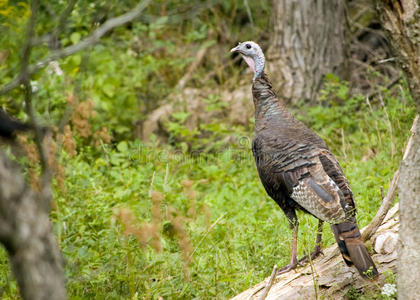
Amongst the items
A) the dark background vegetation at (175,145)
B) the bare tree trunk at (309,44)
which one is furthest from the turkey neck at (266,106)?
the bare tree trunk at (309,44)

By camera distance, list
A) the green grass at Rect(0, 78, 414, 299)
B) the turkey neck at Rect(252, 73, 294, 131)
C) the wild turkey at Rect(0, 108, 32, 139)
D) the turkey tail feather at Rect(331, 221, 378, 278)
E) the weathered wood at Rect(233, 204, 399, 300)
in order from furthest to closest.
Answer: the turkey neck at Rect(252, 73, 294, 131) < the green grass at Rect(0, 78, 414, 299) < the weathered wood at Rect(233, 204, 399, 300) < the turkey tail feather at Rect(331, 221, 378, 278) < the wild turkey at Rect(0, 108, 32, 139)

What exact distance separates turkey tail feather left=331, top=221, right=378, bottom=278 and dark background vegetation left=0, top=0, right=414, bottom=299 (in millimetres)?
227

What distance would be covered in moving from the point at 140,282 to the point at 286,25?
461 cm

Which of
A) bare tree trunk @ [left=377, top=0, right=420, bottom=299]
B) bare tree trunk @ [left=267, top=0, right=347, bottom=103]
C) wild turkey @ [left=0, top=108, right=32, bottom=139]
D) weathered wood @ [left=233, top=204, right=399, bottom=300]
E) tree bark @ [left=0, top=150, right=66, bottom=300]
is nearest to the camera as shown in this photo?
tree bark @ [left=0, top=150, right=66, bottom=300]

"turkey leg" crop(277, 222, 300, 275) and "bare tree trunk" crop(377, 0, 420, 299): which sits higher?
"bare tree trunk" crop(377, 0, 420, 299)

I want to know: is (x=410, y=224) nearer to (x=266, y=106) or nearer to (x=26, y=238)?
(x=26, y=238)

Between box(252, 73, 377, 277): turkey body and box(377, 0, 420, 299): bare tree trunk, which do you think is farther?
box(252, 73, 377, 277): turkey body

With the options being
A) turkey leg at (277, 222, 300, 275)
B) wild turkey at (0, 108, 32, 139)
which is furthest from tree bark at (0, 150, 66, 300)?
turkey leg at (277, 222, 300, 275)

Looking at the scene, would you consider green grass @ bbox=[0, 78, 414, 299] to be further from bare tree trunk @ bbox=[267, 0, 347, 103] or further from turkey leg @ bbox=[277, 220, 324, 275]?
bare tree trunk @ bbox=[267, 0, 347, 103]

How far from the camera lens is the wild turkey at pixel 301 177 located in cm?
335

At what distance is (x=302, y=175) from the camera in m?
3.80

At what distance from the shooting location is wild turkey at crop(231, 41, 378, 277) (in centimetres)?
335

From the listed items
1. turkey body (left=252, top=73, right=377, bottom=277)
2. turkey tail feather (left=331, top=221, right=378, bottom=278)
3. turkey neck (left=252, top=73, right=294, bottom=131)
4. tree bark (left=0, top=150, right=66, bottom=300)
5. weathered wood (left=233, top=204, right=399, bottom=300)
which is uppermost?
tree bark (left=0, top=150, right=66, bottom=300)

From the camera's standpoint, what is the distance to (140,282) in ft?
11.9
